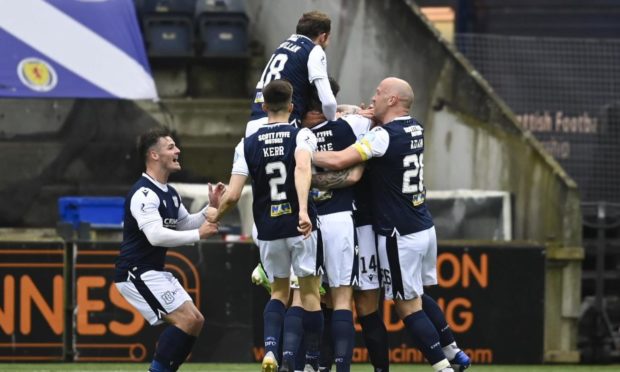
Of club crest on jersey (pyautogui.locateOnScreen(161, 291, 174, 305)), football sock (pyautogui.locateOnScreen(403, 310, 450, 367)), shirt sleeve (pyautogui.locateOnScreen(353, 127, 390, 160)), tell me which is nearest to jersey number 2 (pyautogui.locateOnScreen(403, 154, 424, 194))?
shirt sleeve (pyautogui.locateOnScreen(353, 127, 390, 160))

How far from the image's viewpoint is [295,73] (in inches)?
459

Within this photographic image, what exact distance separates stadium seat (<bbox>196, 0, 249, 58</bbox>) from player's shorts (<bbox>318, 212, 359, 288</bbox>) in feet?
27.1

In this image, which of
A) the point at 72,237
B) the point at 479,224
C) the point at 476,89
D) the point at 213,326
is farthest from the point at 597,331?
the point at 72,237

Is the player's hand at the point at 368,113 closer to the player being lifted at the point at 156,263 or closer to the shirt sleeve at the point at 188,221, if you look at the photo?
the player being lifted at the point at 156,263

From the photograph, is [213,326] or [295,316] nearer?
[295,316]

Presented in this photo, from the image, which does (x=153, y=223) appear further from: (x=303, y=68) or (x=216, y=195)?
(x=303, y=68)

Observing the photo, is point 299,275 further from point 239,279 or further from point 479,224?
point 479,224

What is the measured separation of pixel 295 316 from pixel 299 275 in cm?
29

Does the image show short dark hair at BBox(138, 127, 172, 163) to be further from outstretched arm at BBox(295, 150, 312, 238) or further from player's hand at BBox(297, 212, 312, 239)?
player's hand at BBox(297, 212, 312, 239)

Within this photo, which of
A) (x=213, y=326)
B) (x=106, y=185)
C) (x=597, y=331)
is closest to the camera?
(x=213, y=326)

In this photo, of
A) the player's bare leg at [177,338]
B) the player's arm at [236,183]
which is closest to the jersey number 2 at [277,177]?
the player's arm at [236,183]

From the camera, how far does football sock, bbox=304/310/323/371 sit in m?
11.2

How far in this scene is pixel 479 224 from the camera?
17172 mm

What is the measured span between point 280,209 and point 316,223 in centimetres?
29
